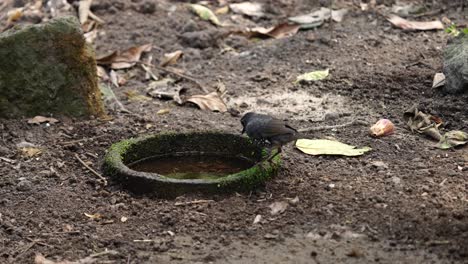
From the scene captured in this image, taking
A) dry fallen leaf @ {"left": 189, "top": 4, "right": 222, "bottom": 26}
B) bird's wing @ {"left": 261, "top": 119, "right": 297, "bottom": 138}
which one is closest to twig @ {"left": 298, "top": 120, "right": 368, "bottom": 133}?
bird's wing @ {"left": 261, "top": 119, "right": 297, "bottom": 138}

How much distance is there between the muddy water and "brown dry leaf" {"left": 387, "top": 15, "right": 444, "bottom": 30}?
345cm

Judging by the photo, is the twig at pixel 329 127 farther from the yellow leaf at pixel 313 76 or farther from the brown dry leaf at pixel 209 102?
the yellow leaf at pixel 313 76

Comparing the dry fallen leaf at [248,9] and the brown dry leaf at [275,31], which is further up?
the brown dry leaf at [275,31]

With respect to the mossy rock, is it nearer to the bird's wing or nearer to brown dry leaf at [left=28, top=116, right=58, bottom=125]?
the bird's wing

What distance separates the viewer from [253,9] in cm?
988

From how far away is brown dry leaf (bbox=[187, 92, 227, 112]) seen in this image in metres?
7.33

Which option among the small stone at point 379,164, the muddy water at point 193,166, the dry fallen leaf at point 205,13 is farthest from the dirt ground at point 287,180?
the dry fallen leaf at point 205,13

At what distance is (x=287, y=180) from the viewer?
5.75 meters

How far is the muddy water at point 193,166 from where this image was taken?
612 cm

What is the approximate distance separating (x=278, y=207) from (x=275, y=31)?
4.14 metres

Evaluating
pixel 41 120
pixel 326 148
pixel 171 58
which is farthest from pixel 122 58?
pixel 326 148

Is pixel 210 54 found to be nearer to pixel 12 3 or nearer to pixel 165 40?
pixel 165 40

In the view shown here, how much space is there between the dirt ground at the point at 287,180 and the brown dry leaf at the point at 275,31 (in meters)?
0.29

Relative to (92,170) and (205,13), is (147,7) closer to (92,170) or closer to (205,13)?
(205,13)
